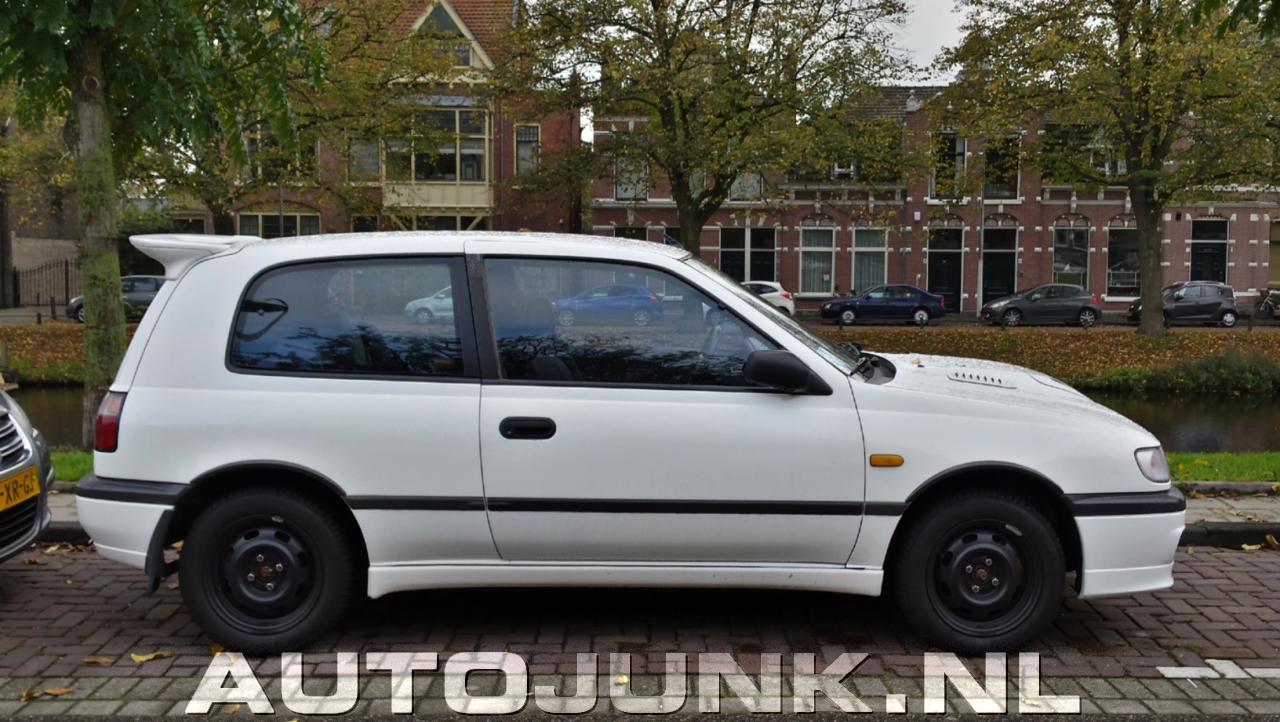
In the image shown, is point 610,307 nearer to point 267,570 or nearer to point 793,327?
point 793,327

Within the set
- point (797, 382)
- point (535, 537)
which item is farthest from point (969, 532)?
point (535, 537)

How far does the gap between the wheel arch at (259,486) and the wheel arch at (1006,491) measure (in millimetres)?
2355

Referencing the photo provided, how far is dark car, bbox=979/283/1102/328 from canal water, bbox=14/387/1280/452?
616 inches

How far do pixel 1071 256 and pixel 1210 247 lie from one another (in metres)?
5.24

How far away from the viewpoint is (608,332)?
443cm

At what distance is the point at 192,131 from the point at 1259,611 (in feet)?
29.1

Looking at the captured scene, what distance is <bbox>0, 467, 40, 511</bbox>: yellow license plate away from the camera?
495cm

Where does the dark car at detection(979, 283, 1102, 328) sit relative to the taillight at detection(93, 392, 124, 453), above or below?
below

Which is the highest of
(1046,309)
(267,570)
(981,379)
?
(981,379)

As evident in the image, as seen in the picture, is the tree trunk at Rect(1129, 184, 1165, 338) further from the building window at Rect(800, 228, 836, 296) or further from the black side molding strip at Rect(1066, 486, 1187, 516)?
the black side molding strip at Rect(1066, 486, 1187, 516)

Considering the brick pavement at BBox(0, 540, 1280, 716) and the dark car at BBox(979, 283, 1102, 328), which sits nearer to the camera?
the brick pavement at BBox(0, 540, 1280, 716)

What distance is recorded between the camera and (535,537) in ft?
14.2

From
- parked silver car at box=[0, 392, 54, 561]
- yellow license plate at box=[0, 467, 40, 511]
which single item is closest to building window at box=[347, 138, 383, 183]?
parked silver car at box=[0, 392, 54, 561]

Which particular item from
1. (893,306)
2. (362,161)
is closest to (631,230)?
(893,306)
